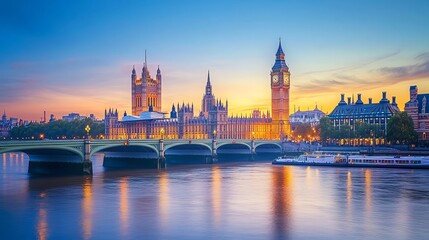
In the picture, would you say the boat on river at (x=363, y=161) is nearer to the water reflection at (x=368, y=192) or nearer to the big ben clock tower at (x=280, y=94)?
the water reflection at (x=368, y=192)

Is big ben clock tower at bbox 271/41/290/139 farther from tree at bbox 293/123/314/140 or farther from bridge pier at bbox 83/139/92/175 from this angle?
bridge pier at bbox 83/139/92/175

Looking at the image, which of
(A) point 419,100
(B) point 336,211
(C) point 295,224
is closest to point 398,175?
(B) point 336,211

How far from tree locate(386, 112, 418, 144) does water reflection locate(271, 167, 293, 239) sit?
45.3 m

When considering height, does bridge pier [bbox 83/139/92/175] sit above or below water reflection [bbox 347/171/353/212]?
above

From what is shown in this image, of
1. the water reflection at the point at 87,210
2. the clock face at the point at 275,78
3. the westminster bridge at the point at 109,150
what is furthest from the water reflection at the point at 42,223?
the clock face at the point at 275,78

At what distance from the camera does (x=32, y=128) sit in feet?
540

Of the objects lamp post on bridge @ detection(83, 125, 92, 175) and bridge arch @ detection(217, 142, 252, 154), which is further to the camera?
bridge arch @ detection(217, 142, 252, 154)

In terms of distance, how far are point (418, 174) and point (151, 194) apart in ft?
120

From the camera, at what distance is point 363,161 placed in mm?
78375

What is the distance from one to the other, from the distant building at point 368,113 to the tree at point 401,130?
49.9ft

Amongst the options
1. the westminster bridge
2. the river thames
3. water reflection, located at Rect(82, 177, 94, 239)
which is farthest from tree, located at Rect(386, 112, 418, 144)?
water reflection, located at Rect(82, 177, 94, 239)

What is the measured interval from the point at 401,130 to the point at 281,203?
68.6 metres

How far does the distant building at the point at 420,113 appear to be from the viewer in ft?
373

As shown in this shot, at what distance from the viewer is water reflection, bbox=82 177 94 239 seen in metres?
29.7
